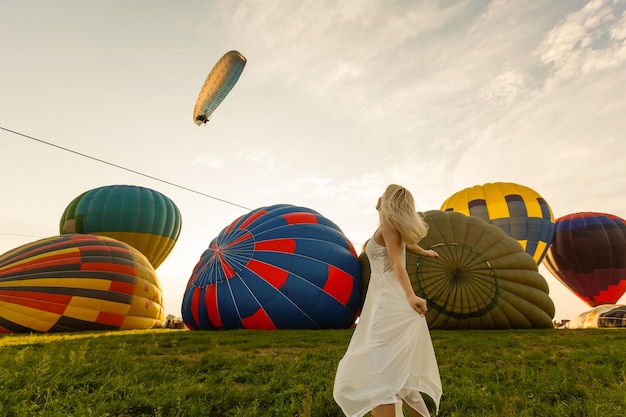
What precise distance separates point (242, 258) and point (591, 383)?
754cm

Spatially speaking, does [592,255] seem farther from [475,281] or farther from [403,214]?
[403,214]

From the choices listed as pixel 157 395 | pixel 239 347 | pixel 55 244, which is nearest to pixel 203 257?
pixel 55 244

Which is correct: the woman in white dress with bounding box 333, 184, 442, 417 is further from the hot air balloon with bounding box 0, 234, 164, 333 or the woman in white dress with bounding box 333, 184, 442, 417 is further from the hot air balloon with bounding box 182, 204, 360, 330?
the hot air balloon with bounding box 0, 234, 164, 333

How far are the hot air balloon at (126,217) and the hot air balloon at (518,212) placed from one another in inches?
594

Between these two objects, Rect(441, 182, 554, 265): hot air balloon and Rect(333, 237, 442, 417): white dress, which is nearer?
Rect(333, 237, 442, 417): white dress

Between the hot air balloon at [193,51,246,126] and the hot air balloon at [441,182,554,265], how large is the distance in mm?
12521

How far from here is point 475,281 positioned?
885cm

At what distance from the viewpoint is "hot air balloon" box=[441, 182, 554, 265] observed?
59.2 feet

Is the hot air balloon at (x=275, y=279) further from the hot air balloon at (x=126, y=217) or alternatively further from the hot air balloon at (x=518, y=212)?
the hot air balloon at (x=518, y=212)

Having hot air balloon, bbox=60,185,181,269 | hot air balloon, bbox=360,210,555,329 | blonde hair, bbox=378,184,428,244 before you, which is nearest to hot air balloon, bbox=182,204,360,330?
hot air balloon, bbox=360,210,555,329

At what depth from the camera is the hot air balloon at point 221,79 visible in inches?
549

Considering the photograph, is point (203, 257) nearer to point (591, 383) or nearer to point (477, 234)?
point (477, 234)

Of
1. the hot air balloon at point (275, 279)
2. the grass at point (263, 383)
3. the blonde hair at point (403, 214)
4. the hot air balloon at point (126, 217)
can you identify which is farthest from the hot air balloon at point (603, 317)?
the hot air balloon at point (126, 217)

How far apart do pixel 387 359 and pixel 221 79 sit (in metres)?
13.6
